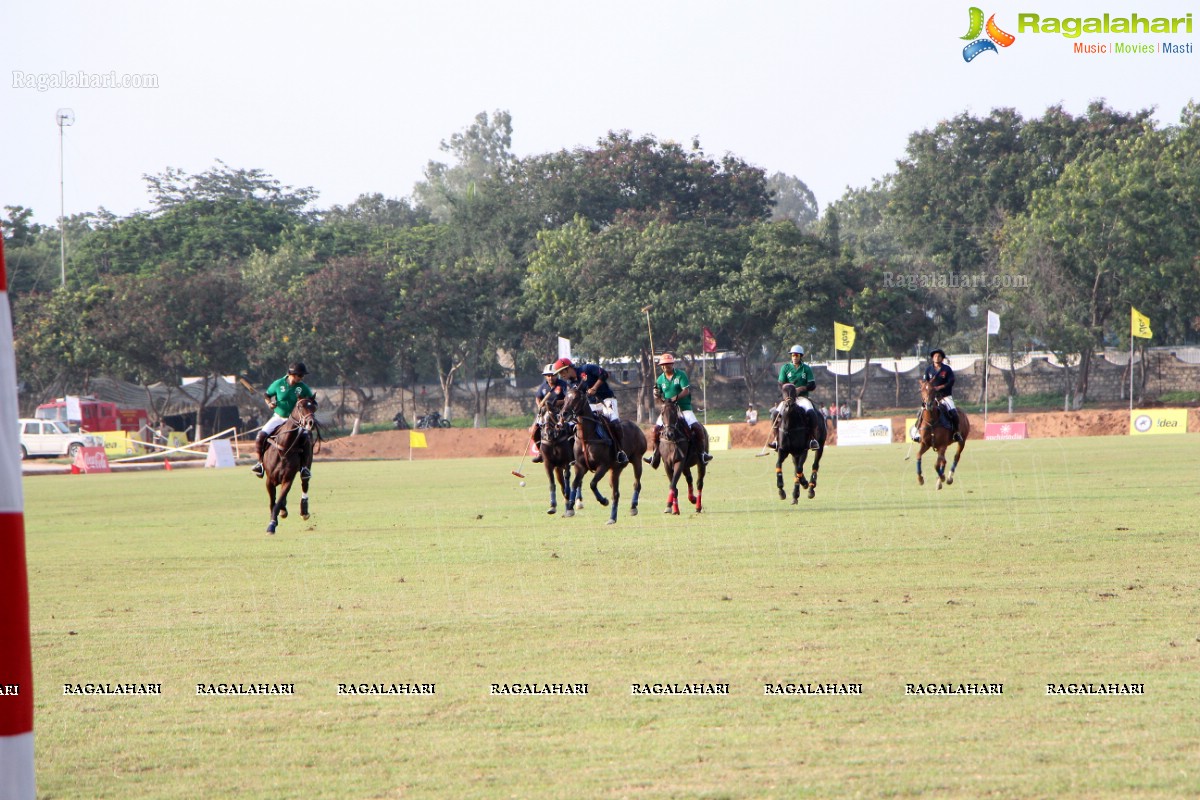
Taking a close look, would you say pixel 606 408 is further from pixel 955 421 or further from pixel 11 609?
pixel 11 609

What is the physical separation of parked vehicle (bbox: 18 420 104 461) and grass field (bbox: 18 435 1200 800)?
36763 millimetres

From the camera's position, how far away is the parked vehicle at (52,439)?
51969 millimetres

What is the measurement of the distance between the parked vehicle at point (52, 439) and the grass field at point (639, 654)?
121 feet

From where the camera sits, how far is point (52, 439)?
Result: 52.4 meters

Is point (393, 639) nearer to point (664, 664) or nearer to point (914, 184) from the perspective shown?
point (664, 664)

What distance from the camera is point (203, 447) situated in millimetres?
56406

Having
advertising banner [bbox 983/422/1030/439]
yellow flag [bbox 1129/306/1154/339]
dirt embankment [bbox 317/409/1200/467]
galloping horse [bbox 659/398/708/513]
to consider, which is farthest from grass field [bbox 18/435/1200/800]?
yellow flag [bbox 1129/306/1154/339]

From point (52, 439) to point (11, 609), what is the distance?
179ft

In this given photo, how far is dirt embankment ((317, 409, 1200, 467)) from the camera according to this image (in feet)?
168

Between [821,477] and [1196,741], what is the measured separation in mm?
21600

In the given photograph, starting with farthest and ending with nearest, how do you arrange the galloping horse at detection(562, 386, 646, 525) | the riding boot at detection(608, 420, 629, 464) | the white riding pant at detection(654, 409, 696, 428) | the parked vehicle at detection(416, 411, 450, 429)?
1. the parked vehicle at detection(416, 411, 450, 429)
2. the white riding pant at detection(654, 409, 696, 428)
3. the riding boot at detection(608, 420, 629, 464)
4. the galloping horse at detection(562, 386, 646, 525)

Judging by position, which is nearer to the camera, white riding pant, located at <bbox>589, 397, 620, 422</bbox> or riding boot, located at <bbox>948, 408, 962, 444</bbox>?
white riding pant, located at <bbox>589, 397, 620, 422</bbox>

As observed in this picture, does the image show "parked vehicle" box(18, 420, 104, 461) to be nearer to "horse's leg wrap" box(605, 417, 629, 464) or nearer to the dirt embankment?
the dirt embankment

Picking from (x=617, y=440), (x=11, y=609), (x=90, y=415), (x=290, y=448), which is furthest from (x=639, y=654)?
(x=90, y=415)
